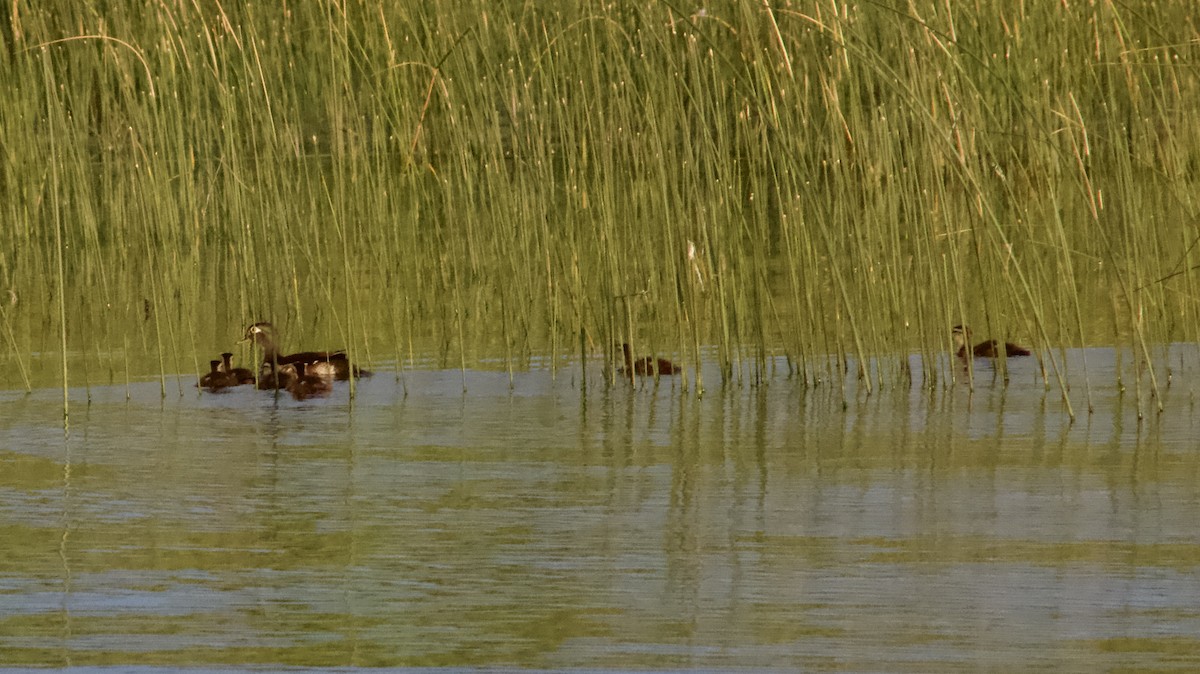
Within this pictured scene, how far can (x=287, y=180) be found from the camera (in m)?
5.91

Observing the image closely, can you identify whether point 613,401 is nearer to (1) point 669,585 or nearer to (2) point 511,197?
(2) point 511,197

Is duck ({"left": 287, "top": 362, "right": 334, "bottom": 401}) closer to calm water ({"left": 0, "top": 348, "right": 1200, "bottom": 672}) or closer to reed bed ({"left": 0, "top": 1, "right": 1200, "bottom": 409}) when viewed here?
calm water ({"left": 0, "top": 348, "right": 1200, "bottom": 672})

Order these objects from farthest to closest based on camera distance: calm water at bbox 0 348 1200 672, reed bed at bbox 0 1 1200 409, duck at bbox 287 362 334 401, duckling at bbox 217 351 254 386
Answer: duckling at bbox 217 351 254 386 → duck at bbox 287 362 334 401 → reed bed at bbox 0 1 1200 409 → calm water at bbox 0 348 1200 672

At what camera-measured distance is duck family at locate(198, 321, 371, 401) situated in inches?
210

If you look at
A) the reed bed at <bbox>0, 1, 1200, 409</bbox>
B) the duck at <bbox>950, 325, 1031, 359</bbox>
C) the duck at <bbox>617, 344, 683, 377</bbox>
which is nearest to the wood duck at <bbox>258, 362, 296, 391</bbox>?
the reed bed at <bbox>0, 1, 1200, 409</bbox>

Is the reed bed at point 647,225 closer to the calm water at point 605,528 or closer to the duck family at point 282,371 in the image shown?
the duck family at point 282,371

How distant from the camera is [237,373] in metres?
5.46

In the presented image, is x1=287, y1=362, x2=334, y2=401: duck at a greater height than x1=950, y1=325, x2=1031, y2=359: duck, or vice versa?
x1=950, y1=325, x2=1031, y2=359: duck

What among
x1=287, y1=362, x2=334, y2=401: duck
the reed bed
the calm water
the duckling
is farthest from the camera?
the duckling

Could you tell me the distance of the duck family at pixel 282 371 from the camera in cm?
532

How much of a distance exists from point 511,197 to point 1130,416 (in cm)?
196

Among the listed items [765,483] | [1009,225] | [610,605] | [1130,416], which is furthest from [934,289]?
[610,605]

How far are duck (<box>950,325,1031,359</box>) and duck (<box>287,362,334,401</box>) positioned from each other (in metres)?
1.71

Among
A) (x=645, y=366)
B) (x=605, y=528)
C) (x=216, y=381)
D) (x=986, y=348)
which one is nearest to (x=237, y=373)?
(x=216, y=381)
